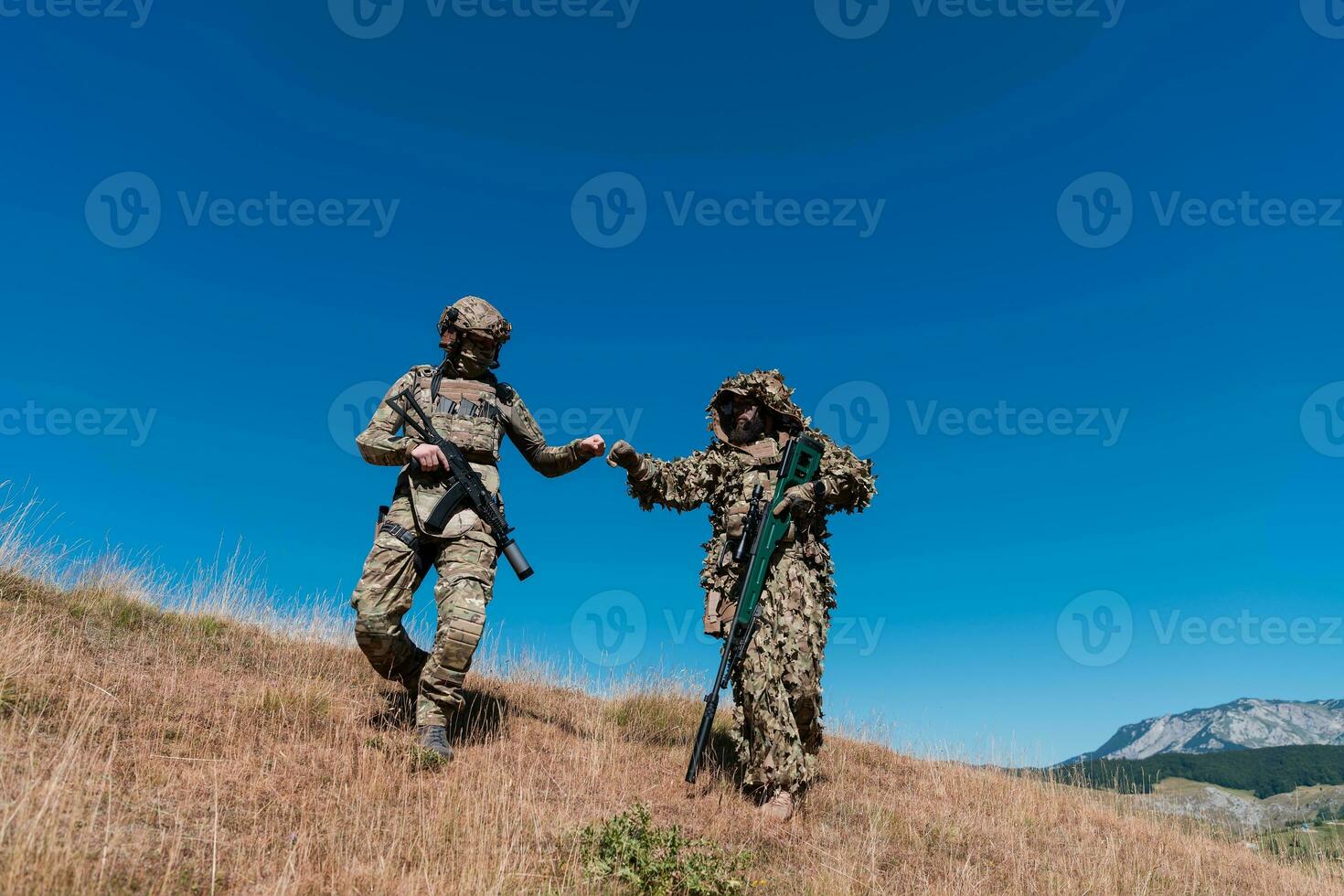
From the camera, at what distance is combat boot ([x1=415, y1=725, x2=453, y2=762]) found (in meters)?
5.64

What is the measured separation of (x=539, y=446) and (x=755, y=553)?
7.59 feet

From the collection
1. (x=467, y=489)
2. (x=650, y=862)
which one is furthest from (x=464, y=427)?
(x=650, y=862)

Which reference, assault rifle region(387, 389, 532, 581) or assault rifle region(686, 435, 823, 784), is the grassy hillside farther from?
assault rifle region(387, 389, 532, 581)

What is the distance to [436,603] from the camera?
20.2ft

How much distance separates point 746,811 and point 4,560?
8319 mm

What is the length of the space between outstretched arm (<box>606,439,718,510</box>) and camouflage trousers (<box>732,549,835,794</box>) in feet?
3.45

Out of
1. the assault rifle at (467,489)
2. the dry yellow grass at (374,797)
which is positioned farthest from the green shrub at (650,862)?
the assault rifle at (467,489)

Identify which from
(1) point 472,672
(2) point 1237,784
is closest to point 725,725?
(1) point 472,672

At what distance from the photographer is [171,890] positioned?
126 inches

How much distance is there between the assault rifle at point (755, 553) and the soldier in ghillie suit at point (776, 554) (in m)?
0.09

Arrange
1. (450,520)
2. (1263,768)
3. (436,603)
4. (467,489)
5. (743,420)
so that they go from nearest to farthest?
(436,603) < (450,520) < (467,489) < (743,420) < (1263,768)

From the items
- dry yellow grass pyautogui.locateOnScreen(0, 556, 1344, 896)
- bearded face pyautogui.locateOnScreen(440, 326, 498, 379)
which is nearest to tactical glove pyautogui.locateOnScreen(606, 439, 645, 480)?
bearded face pyautogui.locateOnScreen(440, 326, 498, 379)

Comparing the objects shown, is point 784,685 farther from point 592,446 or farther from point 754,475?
point 592,446

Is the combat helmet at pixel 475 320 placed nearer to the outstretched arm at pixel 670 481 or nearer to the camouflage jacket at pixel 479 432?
the camouflage jacket at pixel 479 432
